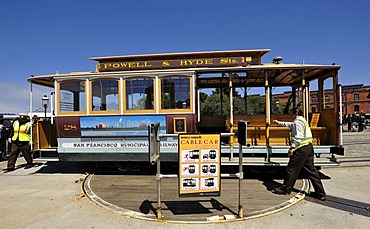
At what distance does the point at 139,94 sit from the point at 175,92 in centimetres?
99

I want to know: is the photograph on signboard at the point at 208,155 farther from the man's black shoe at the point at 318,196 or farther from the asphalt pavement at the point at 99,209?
the man's black shoe at the point at 318,196

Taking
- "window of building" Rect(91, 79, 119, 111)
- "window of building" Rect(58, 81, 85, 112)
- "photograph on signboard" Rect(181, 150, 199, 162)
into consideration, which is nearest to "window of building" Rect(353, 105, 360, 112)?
"window of building" Rect(91, 79, 119, 111)

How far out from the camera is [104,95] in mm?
7109

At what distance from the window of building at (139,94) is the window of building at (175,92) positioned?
1.08 feet

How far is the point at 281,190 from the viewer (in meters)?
5.63

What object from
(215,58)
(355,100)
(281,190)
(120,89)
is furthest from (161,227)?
(355,100)

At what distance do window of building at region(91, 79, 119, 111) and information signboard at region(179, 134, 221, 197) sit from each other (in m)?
3.46

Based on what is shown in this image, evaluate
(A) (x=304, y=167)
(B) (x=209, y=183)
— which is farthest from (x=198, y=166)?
(A) (x=304, y=167)

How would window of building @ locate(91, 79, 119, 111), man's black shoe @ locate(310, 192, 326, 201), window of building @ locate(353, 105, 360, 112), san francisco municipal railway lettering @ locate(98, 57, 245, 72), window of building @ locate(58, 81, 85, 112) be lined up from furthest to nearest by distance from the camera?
window of building @ locate(353, 105, 360, 112) < window of building @ locate(58, 81, 85, 112) < window of building @ locate(91, 79, 119, 111) < san francisco municipal railway lettering @ locate(98, 57, 245, 72) < man's black shoe @ locate(310, 192, 326, 201)

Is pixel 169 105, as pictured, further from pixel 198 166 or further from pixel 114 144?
pixel 198 166

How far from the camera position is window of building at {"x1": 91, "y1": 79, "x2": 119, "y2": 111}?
706 cm

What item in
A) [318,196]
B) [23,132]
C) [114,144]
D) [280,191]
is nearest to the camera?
[318,196]

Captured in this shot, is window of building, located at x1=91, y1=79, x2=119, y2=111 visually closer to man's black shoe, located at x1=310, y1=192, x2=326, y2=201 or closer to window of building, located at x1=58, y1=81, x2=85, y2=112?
window of building, located at x1=58, y1=81, x2=85, y2=112

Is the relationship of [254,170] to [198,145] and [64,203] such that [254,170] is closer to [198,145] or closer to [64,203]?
[198,145]
